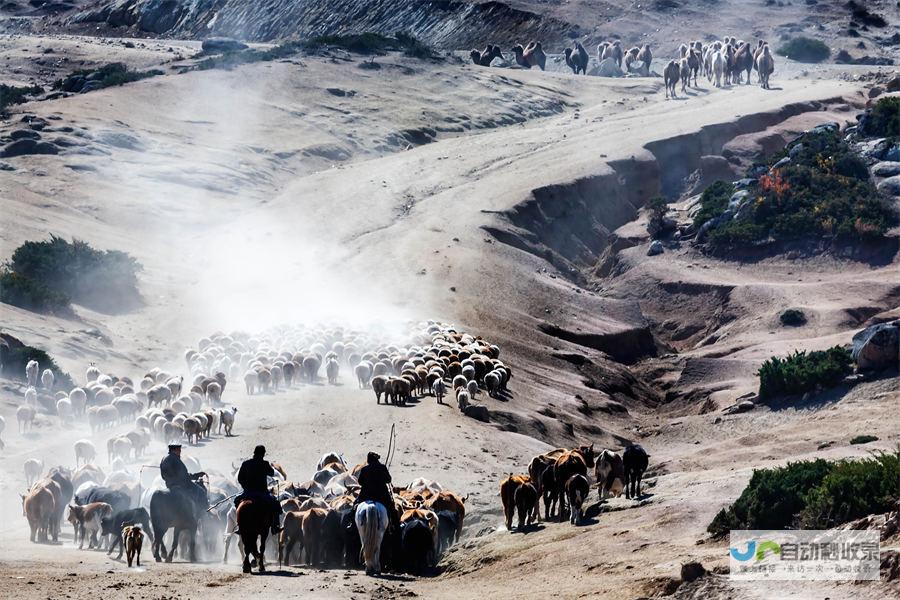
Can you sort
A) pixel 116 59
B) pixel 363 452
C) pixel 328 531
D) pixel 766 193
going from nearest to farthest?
pixel 328 531 < pixel 363 452 < pixel 766 193 < pixel 116 59

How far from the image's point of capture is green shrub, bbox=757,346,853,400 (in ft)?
112

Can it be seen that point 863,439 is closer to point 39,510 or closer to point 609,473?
point 609,473

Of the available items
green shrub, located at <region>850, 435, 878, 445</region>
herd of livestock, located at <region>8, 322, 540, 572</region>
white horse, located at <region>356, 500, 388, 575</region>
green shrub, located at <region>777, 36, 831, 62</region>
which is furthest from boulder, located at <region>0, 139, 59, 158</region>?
green shrub, located at <region>777, 36, 831, 62</region>

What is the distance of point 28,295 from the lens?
133 ft

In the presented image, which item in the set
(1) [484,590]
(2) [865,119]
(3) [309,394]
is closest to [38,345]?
(3) [309,394]

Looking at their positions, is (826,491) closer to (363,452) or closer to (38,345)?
(363,452)

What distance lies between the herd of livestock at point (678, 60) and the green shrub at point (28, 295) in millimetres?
44318

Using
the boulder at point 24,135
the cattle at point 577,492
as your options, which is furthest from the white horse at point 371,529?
the boulder at point 24,135

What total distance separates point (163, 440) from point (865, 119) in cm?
4355

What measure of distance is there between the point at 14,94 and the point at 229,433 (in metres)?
47.8

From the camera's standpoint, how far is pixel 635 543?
18625 mm

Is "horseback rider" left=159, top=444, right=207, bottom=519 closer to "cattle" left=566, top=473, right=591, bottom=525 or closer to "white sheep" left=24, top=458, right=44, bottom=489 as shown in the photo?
"cattle" left=566, top=473, right=591, bottom=525

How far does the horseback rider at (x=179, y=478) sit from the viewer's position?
19469 mm

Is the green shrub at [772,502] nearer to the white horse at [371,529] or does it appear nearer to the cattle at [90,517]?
the white horse at [371,529]
